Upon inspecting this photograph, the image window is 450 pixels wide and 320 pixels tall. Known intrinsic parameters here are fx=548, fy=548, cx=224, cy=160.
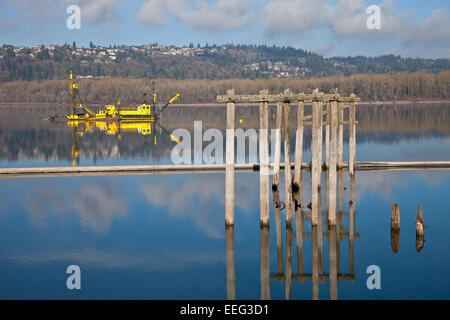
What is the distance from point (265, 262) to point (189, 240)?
2.94 m

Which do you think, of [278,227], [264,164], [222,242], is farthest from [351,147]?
[222,242]

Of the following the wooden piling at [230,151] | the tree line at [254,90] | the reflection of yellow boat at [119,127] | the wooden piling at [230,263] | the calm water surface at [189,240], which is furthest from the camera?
the tree line at [254,90]

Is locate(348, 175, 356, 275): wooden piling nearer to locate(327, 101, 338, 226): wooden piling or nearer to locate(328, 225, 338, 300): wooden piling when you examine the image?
locate(328, 225, 338, 300): wooden piling

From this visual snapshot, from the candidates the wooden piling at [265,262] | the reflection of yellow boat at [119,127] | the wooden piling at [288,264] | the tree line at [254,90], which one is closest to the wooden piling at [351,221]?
the wooden piling at [288,264]

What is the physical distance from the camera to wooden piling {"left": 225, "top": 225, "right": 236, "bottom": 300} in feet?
40.8

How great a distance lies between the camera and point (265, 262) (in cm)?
1422

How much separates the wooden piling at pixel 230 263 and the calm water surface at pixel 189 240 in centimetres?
7

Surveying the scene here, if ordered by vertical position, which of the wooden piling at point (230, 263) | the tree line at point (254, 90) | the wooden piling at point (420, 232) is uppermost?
the tree line at point (254, 90)

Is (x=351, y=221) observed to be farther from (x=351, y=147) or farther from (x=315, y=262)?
(x=351, y=147)

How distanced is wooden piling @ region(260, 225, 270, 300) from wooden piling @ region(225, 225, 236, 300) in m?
0.68

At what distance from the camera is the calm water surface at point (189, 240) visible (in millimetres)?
12656

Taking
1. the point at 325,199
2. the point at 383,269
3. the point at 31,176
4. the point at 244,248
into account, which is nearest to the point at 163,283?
the point at 244,248

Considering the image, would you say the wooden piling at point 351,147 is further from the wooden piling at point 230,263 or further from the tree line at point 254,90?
the tree line at point 254,90

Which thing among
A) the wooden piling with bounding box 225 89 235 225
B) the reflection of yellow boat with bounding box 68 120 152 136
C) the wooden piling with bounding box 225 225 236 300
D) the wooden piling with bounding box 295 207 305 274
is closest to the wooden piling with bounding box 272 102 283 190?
the wooden piling with bounding box 295 207 305 274
